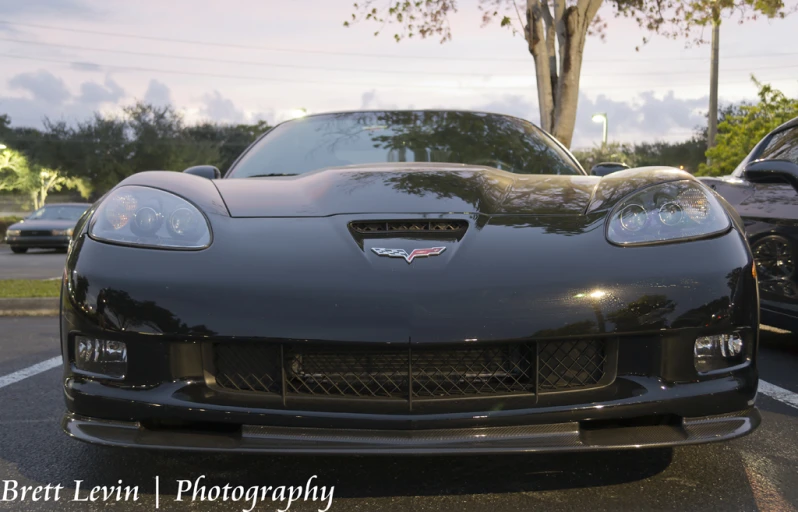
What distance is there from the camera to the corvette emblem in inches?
84.6

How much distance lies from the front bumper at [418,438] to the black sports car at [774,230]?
199cm

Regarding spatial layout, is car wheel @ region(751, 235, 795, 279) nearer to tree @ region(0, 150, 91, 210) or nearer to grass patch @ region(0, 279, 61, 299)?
grass patch @ region(0, 279, 61, 299)

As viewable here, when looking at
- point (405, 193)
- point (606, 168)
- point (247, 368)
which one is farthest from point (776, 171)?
point (247, 368)

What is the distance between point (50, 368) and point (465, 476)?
276cm

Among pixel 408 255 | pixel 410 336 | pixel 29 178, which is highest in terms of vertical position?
pixel 408 255

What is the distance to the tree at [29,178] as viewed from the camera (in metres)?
54.4

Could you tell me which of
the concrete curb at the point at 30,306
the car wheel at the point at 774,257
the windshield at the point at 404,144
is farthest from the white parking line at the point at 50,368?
the concrete curb at the point at 30,306

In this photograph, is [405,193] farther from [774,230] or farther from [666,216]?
[774,230]

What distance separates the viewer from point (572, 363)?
2115mm

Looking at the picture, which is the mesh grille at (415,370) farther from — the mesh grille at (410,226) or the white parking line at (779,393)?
the white parking line at (779,393)

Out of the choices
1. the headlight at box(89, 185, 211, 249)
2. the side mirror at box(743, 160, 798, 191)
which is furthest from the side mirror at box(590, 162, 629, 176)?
the headlight at box(89, 185, 211, 249)

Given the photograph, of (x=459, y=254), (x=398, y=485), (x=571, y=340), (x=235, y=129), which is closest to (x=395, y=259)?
(x=459, y=254)

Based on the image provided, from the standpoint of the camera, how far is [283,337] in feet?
6.57

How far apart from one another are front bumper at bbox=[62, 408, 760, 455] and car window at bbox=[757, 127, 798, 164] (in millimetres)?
2894
